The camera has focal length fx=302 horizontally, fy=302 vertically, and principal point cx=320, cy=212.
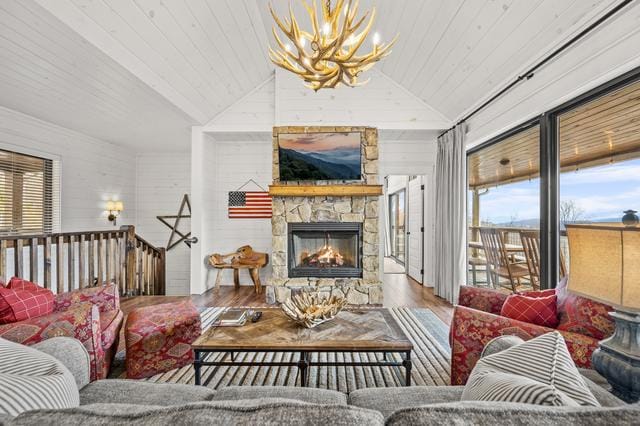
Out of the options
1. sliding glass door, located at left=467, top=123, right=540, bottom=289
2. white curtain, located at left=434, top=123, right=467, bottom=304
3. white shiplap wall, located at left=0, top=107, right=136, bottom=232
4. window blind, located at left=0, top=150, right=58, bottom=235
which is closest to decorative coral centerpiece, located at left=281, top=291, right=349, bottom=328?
sliding glass door, located at left=467, top=123, right=540, bottom=289

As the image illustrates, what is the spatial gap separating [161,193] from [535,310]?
22.8ft

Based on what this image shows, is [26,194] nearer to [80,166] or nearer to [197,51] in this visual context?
[80,166]

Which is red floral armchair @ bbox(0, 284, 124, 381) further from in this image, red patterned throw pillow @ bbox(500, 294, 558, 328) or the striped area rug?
red patterned throw pillow @ bbox(500, 294, 558, 328)

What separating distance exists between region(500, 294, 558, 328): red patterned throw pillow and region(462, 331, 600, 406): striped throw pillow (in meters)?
0.95

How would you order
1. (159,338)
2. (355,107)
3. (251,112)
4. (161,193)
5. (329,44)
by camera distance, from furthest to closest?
(161,193) → (251,112) → (355,107) → (159,338) → (329,44)

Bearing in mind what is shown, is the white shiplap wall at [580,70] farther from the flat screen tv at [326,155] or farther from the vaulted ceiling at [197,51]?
the flat screen tv at [326,155]

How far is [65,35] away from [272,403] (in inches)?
130

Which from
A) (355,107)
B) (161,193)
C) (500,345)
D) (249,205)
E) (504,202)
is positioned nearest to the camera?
(500,345)

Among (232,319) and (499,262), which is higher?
(499,262)

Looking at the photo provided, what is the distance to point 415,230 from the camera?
19.9 ft

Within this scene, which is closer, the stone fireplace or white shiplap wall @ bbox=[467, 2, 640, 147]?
white shiplap wall @ bbox=[467, 2, 640, 147]

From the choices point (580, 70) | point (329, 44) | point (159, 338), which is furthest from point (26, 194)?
A: point (580, 70)

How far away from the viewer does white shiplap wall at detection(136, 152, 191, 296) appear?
665cm

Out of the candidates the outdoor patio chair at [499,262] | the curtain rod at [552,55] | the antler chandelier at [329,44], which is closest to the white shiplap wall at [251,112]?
the antler chandelier at [329,44]
